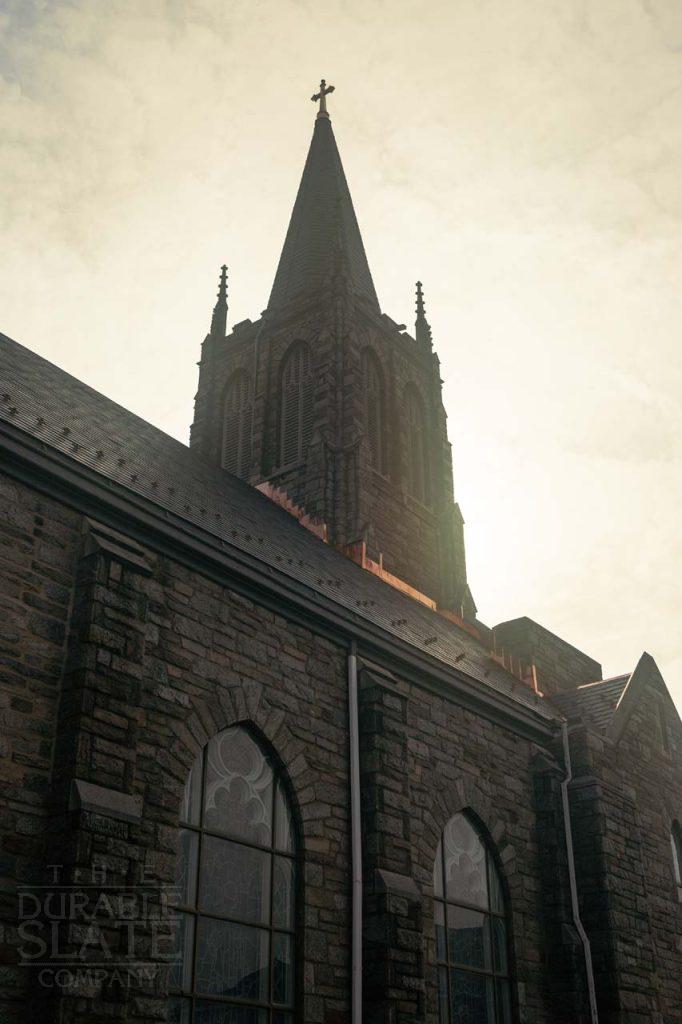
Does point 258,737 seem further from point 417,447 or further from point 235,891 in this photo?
point 417,447

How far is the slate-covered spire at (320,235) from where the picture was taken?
3362 cm

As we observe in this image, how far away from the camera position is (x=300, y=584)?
13.2 m

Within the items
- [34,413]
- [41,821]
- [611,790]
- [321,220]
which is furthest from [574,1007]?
[321,220]

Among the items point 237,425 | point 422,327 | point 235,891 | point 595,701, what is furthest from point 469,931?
point 422,327

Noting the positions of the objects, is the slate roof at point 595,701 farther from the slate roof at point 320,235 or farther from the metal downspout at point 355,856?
the slate roof at point 320,235

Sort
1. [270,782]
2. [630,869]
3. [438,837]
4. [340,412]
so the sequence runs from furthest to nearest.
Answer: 1. [340,412]
2. [630,869]
3. [438,837]
4. [270,782]

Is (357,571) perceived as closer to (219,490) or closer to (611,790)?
(219,490)

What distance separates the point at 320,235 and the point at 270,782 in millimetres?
25999

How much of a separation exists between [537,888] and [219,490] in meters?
7.33

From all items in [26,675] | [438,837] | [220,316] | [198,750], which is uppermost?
[220,316]

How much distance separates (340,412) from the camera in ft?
97.5

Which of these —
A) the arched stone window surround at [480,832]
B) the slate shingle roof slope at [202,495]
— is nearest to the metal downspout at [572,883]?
the slate shingle roof slope at [202,495]

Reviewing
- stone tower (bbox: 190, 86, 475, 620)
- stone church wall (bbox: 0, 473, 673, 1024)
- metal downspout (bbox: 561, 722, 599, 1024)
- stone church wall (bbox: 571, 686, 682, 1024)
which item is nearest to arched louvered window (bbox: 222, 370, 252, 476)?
stone tower (bbox: 190, 86, 475, 620)

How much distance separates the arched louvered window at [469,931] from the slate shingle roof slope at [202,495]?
2554mm
